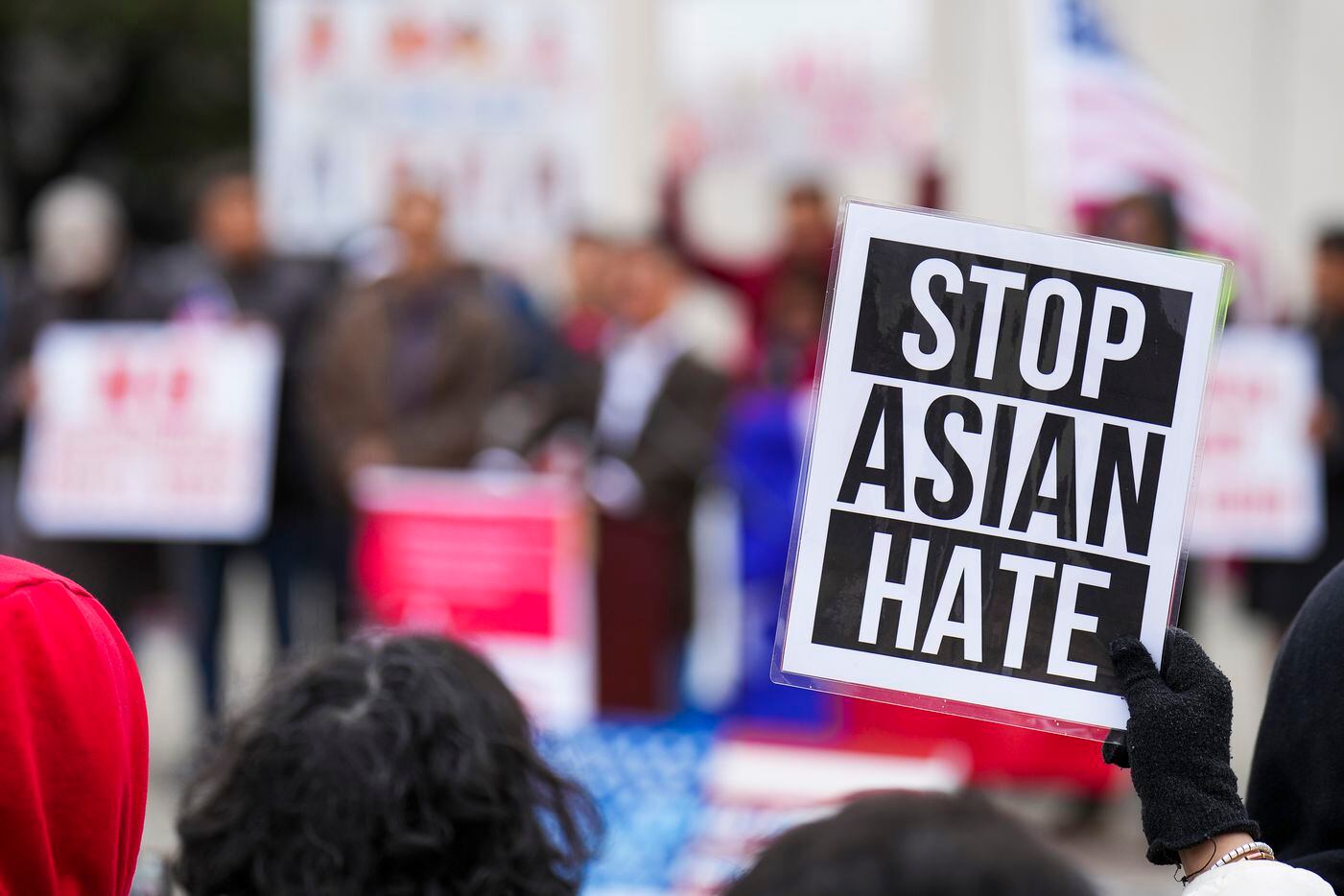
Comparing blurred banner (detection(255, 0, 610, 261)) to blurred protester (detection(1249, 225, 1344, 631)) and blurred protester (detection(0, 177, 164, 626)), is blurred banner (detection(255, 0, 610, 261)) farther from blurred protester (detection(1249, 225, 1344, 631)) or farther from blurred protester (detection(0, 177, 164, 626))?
blurred protester (detection(1249, 225, 1344, 631))

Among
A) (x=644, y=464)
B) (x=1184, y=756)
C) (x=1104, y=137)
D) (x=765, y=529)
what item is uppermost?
(x=1104, y=137)

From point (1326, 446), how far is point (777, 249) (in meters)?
3.20

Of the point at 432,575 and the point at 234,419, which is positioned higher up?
the point at 234,419

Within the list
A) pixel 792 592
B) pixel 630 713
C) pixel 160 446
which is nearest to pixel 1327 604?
pixel 792 592

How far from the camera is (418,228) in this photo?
6.98m

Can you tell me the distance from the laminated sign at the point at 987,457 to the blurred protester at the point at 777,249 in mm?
4393

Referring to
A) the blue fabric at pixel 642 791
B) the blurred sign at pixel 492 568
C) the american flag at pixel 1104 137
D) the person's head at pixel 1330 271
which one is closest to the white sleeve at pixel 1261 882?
the blue fabric at pixel 642 791

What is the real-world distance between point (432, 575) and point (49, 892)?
5.06 m

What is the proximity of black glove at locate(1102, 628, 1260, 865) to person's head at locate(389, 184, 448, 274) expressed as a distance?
5621 millimetres

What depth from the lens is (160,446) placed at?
7.02m

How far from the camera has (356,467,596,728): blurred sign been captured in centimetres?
639

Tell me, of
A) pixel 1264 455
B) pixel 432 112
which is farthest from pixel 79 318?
pixel 1264 455

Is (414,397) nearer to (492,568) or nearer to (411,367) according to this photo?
(411,367)

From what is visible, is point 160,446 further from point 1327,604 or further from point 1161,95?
point 1327,604
